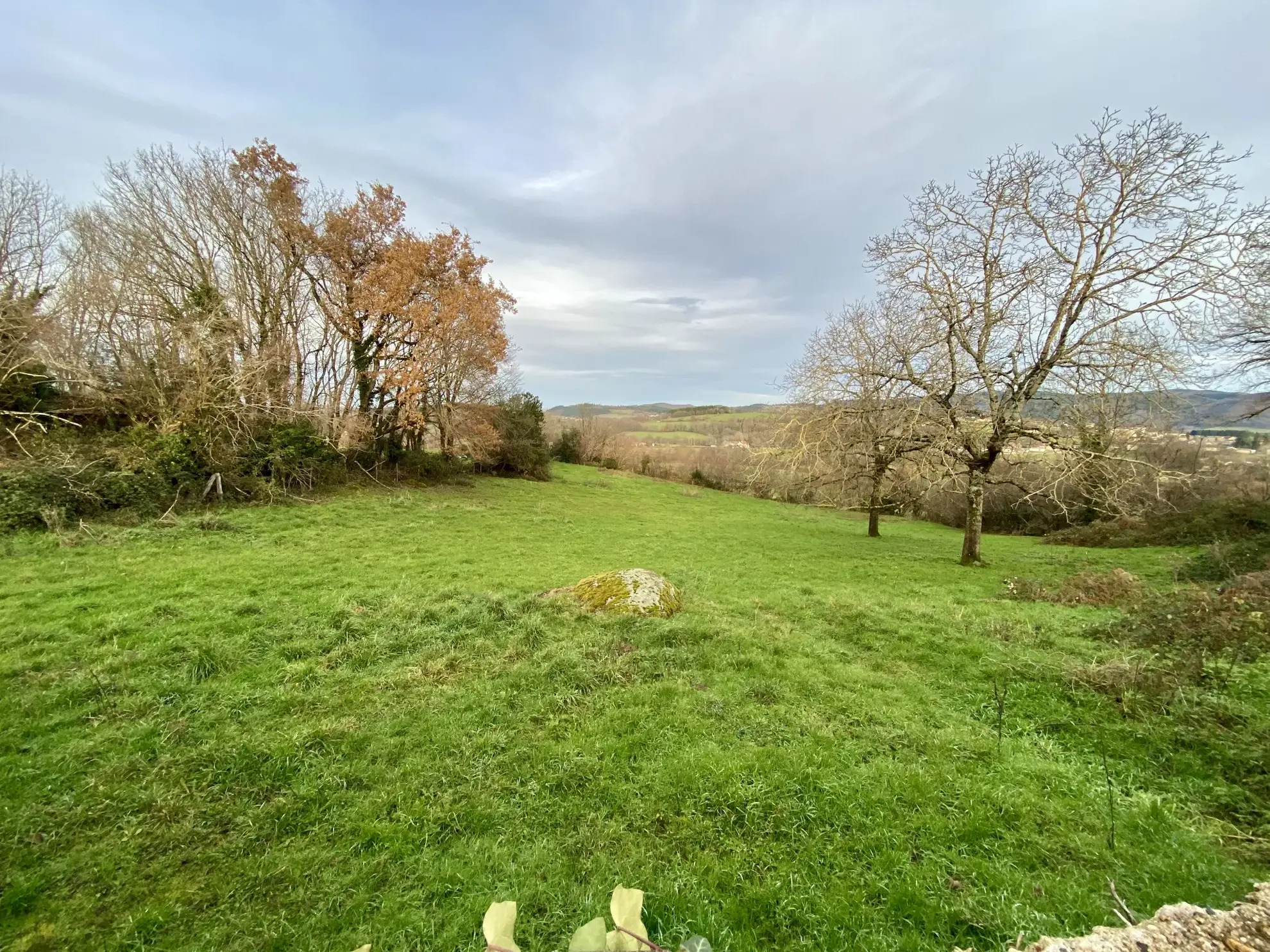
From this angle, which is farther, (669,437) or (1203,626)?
(669,437)

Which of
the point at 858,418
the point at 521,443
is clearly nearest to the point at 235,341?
the point at 521,443

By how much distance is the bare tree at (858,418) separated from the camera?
37.6 feet

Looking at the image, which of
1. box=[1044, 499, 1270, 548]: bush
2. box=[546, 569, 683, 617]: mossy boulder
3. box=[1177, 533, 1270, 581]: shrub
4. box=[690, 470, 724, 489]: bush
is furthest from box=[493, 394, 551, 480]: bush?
box=[1177, 533, 1270, 581]: shrub

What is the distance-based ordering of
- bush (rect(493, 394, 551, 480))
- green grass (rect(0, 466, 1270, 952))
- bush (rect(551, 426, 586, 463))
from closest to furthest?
green grass (rect(0, 466, 1270, 952))
bush (rect(493, 394, 551, 480))
bush (rect(551, 426, 586, 463))

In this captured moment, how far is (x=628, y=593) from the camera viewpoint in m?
7.09

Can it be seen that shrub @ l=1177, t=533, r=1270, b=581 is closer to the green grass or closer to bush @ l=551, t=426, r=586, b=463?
the green grass

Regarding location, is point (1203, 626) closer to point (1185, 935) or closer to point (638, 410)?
point (1185, 935)

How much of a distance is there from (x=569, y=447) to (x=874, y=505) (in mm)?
27452

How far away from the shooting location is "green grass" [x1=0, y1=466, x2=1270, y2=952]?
8.50 feet

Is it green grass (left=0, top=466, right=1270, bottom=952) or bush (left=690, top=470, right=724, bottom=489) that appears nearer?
green grass (left=0, top=466, right=1270, bottom=952)

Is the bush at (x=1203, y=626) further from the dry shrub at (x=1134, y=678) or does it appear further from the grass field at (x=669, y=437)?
the grass field at (x=669, y=437)

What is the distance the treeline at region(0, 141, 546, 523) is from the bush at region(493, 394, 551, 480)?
14.4 ft

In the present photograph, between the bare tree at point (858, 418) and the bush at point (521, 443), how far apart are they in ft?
58.0

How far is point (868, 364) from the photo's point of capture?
12.3 metres
